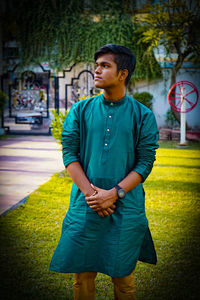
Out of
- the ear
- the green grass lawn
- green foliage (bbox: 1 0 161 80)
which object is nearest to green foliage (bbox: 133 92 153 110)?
green foliage (bbox: 1 0 161 80)

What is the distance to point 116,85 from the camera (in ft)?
6.36

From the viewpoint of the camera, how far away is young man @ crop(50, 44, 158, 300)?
73.3 inches

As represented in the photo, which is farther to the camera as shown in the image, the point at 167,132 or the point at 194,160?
the point at 167,132

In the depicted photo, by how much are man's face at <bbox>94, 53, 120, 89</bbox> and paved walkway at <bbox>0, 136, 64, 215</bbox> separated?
3112mm

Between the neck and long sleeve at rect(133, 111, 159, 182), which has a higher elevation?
the neck

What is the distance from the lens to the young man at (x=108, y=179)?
1861 mm

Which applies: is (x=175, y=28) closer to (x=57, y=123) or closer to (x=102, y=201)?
(x=57, y=123)

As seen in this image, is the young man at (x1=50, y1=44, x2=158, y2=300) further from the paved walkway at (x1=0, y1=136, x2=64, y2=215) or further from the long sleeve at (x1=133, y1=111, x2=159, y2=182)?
the paved walkway at (x1=0, y1=136, x2=64, y2=215)

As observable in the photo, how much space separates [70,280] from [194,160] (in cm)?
670

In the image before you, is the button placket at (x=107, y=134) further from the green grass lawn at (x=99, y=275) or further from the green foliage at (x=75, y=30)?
the green foliage at (x=75, y=30)

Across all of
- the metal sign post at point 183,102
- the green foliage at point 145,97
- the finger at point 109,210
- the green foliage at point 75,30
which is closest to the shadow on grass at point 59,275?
the finger at point 109,210

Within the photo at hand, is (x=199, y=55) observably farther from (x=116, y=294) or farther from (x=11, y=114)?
(x=116, y=294)

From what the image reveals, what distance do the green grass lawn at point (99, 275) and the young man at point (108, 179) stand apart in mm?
927

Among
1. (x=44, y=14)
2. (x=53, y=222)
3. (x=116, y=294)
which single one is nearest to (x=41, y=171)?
(x=53, y=222)
